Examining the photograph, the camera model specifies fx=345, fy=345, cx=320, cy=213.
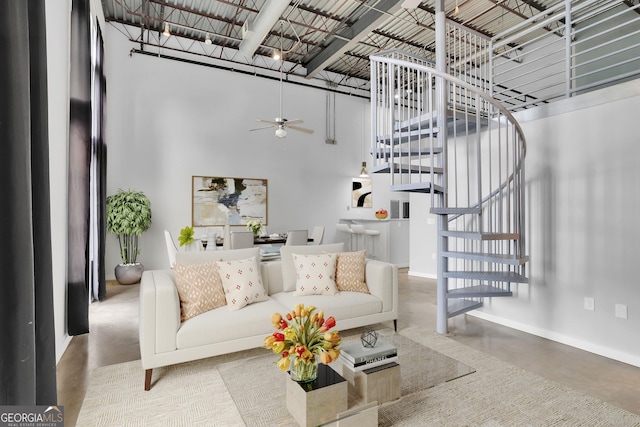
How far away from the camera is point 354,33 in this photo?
5.93 metres

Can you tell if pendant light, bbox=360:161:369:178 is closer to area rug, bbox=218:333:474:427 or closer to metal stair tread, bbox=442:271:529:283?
metal stair tread, bbox=442:271:529:283

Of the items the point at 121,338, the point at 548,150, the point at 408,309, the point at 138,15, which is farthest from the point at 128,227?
the point at 548,150

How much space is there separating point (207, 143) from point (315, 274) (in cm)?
468

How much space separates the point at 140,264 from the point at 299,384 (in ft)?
16.8

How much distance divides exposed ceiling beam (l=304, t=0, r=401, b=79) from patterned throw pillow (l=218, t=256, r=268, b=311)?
4262 mm

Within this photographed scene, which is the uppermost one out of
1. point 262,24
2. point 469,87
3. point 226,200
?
point 262,24

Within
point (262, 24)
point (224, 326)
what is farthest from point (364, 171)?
point (224, 326)

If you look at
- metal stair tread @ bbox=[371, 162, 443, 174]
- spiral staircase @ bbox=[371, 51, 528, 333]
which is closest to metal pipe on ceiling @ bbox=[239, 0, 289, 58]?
spiral staircase @ bbox=[371, 51, 528, 333]

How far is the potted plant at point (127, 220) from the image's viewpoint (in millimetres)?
5664

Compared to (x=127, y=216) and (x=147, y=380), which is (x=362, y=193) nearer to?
(x=127, y=216)

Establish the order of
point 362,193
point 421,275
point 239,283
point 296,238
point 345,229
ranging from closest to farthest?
point 239,283
point 296,238
point 421,275
point 345,229
point 362,193

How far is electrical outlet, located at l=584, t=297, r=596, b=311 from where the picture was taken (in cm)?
324

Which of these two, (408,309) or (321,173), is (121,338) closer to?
(408,309)

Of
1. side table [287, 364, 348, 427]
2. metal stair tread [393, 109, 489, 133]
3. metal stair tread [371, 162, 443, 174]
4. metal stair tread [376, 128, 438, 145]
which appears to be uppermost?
metal stair tread [393, 109, 489, 133]
